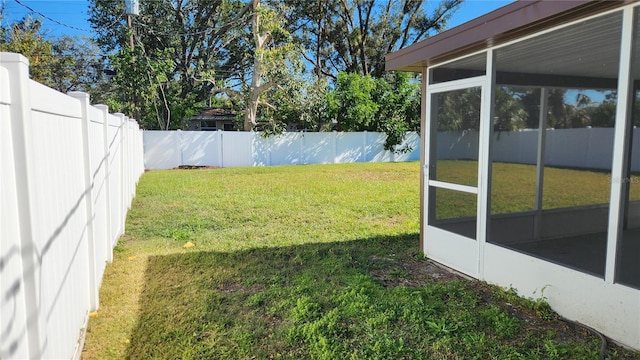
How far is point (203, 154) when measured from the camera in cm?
1733

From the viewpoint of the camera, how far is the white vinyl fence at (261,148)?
16859 millimetres

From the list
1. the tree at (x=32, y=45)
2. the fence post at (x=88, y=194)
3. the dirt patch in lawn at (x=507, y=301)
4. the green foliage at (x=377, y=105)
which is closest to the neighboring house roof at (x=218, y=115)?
the tree at (x=32, y=45)

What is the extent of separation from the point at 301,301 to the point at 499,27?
9.57ft

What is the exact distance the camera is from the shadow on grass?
2902mm

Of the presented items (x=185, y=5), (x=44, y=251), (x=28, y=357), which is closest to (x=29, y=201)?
(x=44, y=251)

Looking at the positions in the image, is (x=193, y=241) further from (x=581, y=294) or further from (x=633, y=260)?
(x=633, y=260)

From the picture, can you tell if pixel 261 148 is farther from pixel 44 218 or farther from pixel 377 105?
pixel 44 218

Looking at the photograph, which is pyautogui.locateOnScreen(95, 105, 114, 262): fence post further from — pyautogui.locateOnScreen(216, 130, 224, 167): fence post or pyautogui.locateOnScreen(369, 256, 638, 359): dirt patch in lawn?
pyautogui.locateOnScreen(216, 130, 224, 167): fence post

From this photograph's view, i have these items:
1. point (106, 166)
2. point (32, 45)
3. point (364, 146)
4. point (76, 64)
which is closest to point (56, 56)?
point (76, 64)

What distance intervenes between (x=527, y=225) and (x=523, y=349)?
9.16 feet

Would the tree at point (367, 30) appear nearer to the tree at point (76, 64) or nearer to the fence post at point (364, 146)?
the fence post at point (364, 146)

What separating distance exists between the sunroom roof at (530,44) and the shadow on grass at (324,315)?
2.34m

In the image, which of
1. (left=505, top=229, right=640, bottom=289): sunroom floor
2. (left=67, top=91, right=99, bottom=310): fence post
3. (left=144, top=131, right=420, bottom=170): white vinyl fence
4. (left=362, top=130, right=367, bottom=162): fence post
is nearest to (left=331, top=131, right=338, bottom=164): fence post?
(left=144, top=131, right=420, bottom=170): white vinyl fence

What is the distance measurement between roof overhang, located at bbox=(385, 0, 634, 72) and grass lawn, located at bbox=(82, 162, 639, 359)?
232 cm
